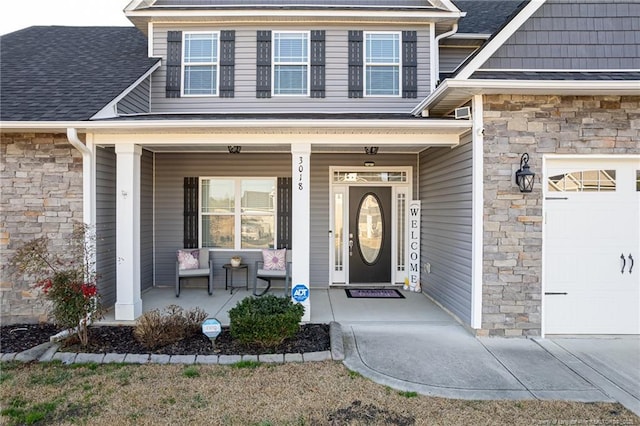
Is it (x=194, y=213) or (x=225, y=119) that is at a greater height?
(x=225, y=119)

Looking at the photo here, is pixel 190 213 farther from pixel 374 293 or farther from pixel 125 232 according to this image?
pixel 374 293

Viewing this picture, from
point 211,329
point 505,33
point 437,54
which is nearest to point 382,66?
point 437,54

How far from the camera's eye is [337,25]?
24.8 ft

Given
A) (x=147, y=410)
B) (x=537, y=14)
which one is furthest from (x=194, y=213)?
(x=537, y=14)

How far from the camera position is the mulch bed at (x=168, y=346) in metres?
4.48

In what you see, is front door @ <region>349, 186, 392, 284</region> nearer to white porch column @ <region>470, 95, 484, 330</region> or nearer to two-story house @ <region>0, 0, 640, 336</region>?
two-story house @ <region>0, 0, 640, 336</region>

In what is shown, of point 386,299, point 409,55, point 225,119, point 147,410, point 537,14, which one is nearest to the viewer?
point 147,410

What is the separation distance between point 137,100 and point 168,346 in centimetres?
450

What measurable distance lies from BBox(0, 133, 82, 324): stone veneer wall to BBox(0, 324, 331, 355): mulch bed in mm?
564

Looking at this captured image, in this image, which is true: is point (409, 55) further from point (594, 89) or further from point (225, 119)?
point (225, 119)

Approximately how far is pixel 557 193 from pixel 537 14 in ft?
7.66

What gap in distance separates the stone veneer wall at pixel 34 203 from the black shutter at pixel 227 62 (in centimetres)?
294

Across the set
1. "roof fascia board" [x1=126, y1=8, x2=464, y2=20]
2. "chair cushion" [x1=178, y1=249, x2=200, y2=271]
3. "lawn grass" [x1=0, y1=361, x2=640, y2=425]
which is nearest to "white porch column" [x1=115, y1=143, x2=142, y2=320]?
"lawn grass" [x1=0, y1=361, x2=640, y2=425]

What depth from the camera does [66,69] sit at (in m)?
7.15
